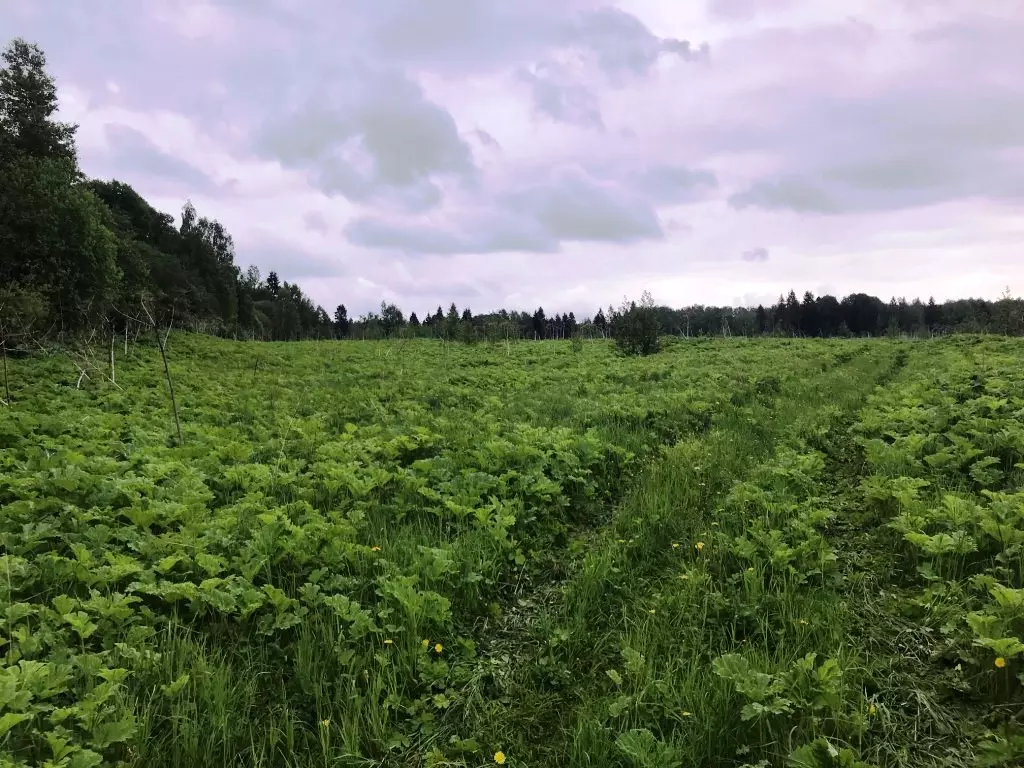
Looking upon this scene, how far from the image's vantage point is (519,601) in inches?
185

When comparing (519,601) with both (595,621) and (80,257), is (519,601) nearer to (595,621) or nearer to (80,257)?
(595,621)

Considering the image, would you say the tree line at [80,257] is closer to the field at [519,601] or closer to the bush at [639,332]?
the bush at [639,332]

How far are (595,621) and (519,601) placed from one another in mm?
760

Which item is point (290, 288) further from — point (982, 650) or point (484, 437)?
point (982, 650)

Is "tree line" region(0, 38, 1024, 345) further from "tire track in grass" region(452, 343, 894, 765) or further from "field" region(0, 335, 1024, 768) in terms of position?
"tire track in grass" region(452, 343, 894, 765)

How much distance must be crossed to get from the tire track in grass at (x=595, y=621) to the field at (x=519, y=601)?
2 centimetres

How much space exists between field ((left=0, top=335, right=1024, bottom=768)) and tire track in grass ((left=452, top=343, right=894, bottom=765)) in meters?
0.02

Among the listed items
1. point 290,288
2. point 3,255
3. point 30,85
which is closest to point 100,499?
point 3,255

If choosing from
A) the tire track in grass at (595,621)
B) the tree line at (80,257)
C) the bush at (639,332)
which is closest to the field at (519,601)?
the tire track in grass at (595,621)

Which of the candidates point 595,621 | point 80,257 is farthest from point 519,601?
point 80,257

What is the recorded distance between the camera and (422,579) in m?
4.64

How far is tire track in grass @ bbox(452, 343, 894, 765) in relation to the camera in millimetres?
3201

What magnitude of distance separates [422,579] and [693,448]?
16.6 feet

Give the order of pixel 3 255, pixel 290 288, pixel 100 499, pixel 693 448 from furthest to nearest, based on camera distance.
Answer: pixel 290 288 → pixel 3 255 → pixel 693 448 → pixel 100 499
